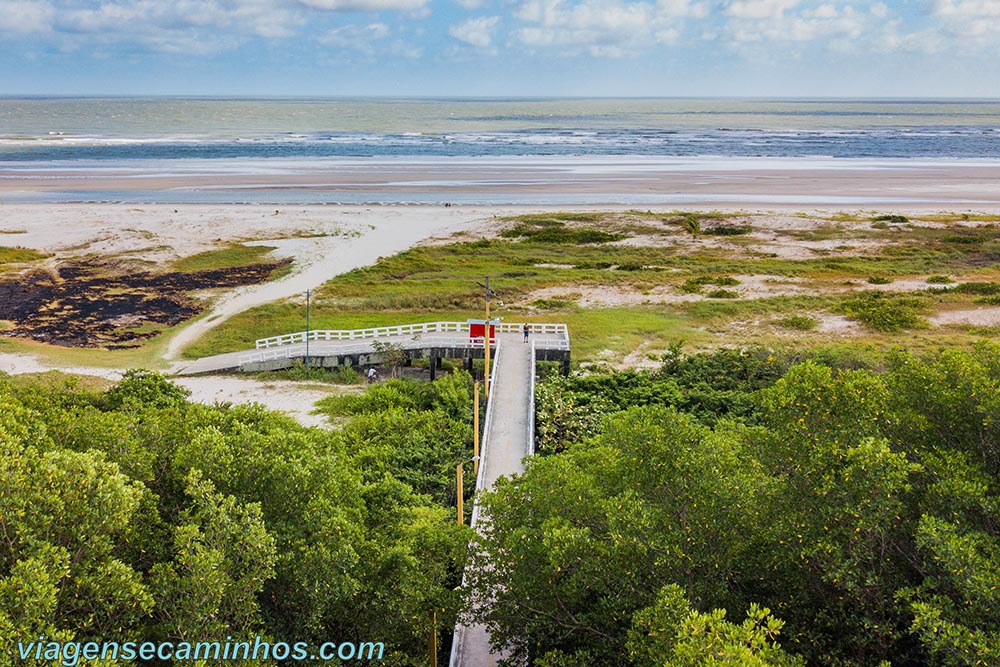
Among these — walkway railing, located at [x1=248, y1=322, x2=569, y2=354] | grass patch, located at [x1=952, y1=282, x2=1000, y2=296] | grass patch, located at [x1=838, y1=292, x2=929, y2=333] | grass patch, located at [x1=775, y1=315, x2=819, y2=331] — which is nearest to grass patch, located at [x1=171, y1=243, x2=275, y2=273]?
walkway railing, located at [x1=248, y1=322, x2=569, y2=354]

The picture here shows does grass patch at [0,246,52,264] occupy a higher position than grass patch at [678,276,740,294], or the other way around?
grass patch at [0,246,52,264]

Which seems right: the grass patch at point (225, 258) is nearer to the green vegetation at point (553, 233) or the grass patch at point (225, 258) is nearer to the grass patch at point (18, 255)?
the grass patch at point (18, 255)

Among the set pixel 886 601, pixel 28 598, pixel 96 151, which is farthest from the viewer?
pixel 96 151

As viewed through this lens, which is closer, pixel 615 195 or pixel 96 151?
pixel 615 195

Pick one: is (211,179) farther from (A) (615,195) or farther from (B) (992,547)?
(B) (992,547)

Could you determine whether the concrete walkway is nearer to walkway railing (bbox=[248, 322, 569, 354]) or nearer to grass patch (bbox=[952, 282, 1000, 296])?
walkway railing (bbox=[248, 322, 569, 354])

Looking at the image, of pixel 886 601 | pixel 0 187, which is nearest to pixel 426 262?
pixel 886 601
